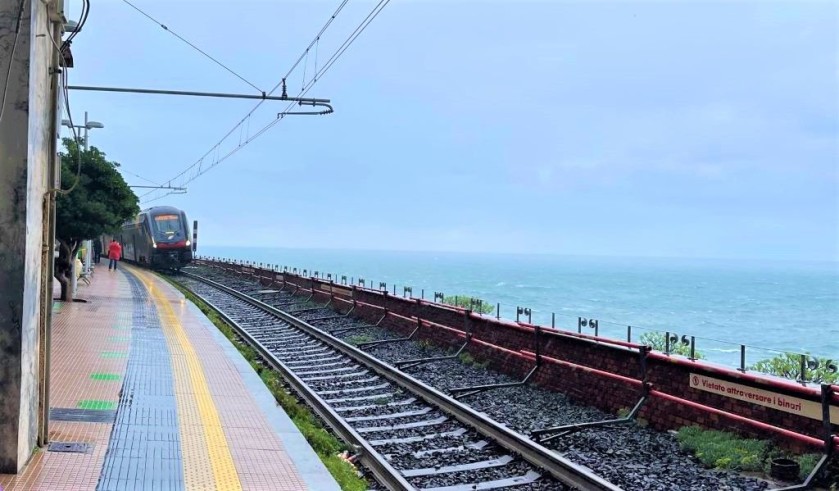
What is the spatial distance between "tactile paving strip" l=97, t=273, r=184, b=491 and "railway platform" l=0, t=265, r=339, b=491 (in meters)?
0.01

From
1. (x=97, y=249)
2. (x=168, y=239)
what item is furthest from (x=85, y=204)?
(x=97, y=249)

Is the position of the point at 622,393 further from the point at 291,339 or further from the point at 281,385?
the point at 291,339

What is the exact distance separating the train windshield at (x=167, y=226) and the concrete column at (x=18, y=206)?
38544mm

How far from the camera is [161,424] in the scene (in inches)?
320

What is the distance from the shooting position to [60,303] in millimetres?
20781

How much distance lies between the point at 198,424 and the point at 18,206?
10.8ft

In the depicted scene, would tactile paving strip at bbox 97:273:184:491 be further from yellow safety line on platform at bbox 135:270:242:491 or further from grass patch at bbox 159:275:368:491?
grass patch at bbox 159:275:368:491

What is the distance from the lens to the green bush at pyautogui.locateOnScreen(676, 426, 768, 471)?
7.17m

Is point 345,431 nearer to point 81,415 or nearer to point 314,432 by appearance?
point 314,432

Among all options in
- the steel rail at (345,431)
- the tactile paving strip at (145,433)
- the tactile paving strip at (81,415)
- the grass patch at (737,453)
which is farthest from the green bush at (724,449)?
the tactile paving strip at (81,415)

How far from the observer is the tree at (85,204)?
20.6m

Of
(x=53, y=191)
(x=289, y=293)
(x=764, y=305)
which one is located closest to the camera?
(x=53, y=191)

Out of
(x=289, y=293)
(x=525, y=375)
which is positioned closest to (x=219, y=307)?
(x=289, y=293)

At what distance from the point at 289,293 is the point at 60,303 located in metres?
9.94
